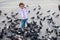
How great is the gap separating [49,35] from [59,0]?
3784mm

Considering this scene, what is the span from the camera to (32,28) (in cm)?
819

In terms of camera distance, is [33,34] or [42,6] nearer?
[33,34]

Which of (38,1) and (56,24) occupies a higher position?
(38,1)

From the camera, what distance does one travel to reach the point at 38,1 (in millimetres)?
11359

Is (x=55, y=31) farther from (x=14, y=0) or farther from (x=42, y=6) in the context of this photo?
(x=14, y=0)

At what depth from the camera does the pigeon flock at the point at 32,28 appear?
25.5ft

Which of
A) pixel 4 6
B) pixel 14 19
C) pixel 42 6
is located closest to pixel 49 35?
pixel 14 19

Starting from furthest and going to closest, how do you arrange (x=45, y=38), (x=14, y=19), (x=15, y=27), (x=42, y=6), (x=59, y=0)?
(x=59, y=0)
(x=42, y=6)
(x=14, y=19)
(x=15, y=27)
(x=45, y=38)

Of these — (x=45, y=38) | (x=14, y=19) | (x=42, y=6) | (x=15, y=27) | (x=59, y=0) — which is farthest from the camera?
(x=59, y=0)

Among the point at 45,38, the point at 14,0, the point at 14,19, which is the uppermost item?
the point at 14,0

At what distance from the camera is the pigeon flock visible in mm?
7785

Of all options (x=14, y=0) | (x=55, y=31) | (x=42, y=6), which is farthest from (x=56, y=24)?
(x=14, y=0)

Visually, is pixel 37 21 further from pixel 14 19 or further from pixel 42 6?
pixel 42 6

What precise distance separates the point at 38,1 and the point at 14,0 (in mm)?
1271
